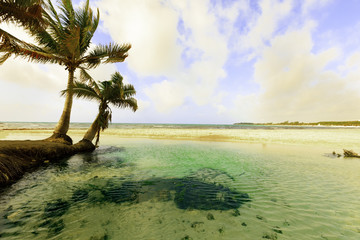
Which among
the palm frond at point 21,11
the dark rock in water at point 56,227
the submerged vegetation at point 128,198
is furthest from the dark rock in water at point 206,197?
the palm frond at point 21,11

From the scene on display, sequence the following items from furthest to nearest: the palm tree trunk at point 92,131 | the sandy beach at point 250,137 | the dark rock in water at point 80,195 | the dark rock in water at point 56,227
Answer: the sandy beach at point 250,137 → the palm tree trunk at point 92,131 → the dark rock in water at point 80,195 → the dark rock in water at point 56,227

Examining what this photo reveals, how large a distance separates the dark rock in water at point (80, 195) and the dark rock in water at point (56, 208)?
0.29 m

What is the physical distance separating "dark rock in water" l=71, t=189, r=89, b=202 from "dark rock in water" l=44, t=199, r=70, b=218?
29cm

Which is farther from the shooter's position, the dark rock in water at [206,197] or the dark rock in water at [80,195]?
the dark rock in water at [80,195]

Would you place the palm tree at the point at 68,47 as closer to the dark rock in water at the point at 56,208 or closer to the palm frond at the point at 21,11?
the palm frond at the point at 21,11

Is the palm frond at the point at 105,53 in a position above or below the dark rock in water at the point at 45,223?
above

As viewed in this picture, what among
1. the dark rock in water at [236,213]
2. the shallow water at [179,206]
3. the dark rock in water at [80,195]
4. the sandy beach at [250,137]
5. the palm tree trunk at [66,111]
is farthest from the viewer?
the sandy beach at [250,137]

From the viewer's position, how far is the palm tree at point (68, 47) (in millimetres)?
10593

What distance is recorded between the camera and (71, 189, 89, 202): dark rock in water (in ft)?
15.9

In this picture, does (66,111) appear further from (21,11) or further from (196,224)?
(196,224)

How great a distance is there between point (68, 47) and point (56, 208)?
11.4m

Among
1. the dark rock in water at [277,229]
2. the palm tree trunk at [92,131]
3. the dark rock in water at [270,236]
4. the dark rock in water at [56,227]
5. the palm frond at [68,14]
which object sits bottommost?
the dark rock in water at [56,227]

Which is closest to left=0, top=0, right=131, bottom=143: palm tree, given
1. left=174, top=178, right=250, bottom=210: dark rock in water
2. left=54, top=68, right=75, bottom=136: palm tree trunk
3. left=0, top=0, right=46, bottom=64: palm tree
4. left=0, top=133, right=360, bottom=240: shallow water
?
left=54, top=68, right=75, bottom=136: palm tree trunk

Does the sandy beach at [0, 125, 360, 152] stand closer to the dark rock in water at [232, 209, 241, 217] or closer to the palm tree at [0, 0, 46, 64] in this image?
the palm tree at [0, 0, 46, 64]
